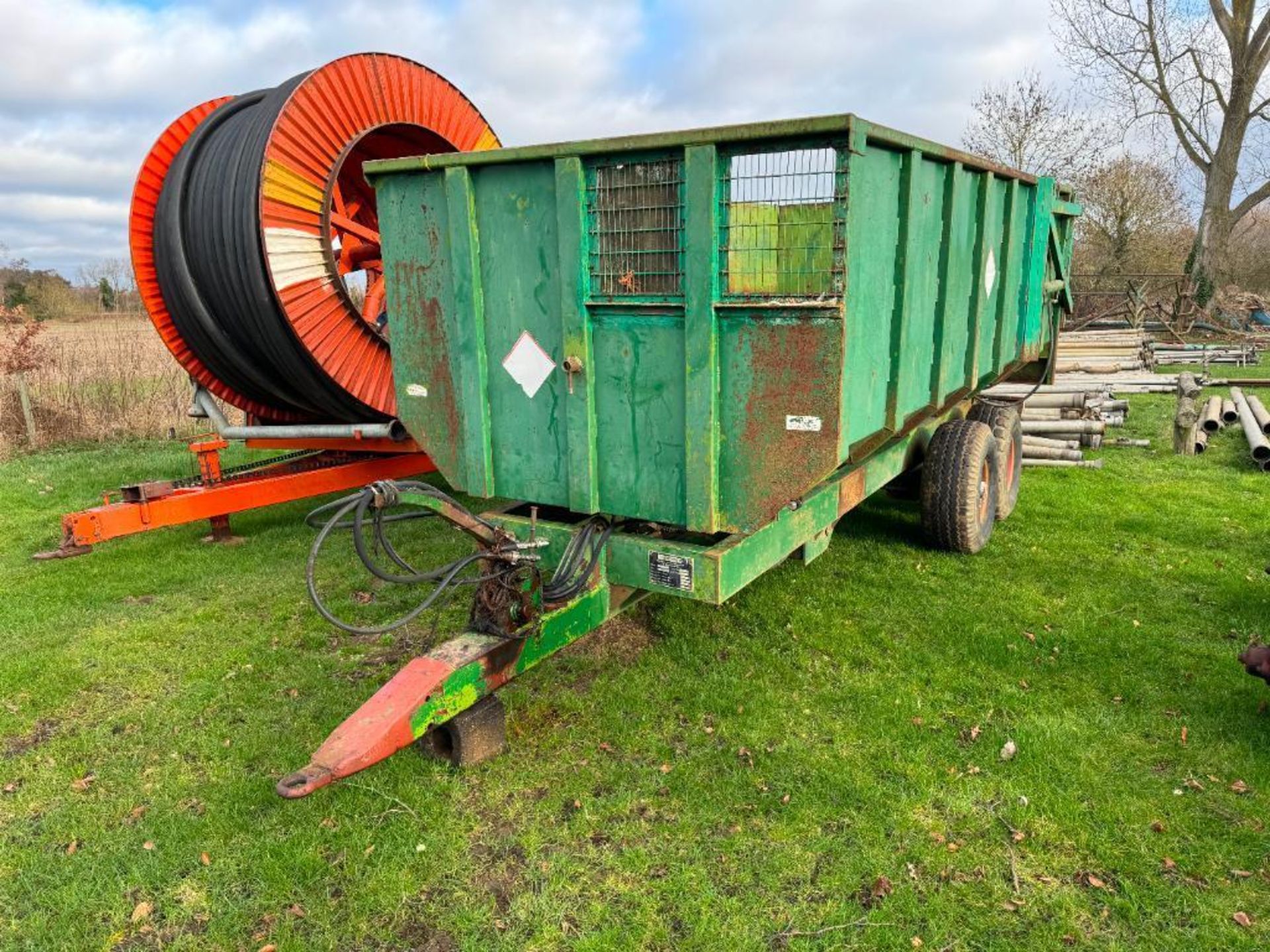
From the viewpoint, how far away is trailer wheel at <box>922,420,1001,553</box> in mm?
5535

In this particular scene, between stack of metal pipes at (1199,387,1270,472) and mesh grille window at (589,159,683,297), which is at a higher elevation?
mesh grille window at (589,159,683,297)

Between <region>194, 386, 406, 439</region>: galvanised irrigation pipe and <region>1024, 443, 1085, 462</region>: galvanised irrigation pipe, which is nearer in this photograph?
<region>194, 386, 406, 439</region>: galvanised irrigation pipe

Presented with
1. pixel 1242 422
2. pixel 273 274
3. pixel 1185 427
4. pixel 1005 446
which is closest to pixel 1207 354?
pixel 1242 422

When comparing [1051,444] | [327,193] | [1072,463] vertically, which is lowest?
[1072,463]

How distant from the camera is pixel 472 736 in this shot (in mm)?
3430

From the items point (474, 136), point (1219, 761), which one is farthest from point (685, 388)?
point (474, 136)

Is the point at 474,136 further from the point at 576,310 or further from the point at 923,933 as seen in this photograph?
the point at 923,933

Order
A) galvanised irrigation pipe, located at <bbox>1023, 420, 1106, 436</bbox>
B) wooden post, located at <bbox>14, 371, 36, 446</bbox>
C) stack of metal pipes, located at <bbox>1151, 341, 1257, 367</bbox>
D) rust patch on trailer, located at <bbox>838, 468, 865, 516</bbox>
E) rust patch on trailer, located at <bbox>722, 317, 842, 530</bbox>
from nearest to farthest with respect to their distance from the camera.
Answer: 1. rust patch on trailer, located at <bbox>722, 317, 842, 530</bbox>
2. rust patch on trailer, located at <bbox>838, 468, 865, 516</bbox>
3. galvanised irrigation pipe, located at <bbox>1023, 420, 1106, 436</bbox>
4. wooden post, located at <bbox>14, 371, 36, 446</bbox>
5. stack of metal pipes, located at <bbox>1151, 341, 1257, 367</bbox>

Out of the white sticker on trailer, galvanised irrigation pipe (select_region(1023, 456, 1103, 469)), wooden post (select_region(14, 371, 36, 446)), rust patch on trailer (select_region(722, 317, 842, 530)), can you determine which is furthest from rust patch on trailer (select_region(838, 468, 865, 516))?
wooden post (select_region(14, 371, 36, 446))

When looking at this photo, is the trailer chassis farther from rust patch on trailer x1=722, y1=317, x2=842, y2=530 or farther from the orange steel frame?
the orange steel frame

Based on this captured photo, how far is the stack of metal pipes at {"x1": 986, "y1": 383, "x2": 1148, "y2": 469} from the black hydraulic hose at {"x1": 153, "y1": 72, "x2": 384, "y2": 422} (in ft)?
19.7

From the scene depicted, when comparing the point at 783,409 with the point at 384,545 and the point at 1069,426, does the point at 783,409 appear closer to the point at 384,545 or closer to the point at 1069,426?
the point at 384,545

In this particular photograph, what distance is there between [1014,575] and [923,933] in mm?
3302

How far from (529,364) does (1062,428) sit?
289 inches
